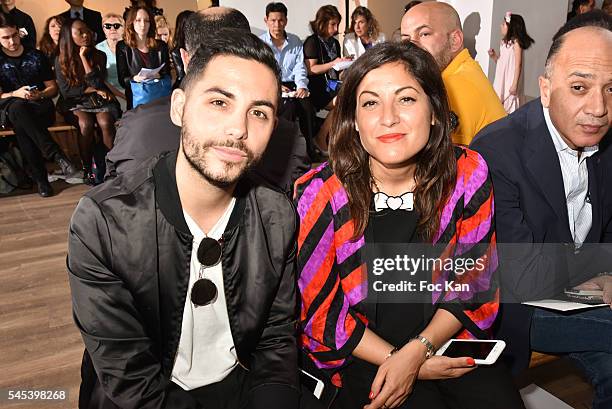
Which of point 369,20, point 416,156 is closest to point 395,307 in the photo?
point 416,156

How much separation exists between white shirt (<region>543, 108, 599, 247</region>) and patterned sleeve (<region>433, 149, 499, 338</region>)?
38cm

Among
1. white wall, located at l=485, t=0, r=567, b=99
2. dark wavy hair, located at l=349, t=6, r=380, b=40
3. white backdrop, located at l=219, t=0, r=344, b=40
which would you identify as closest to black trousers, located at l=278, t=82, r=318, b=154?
white backdrop, located at l=219, t=0, r=344, b=40

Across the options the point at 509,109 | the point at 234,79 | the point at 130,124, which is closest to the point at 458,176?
the point at 234,79

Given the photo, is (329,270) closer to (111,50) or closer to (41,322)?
(41,322)

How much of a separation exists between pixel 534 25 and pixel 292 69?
3026 millimetres

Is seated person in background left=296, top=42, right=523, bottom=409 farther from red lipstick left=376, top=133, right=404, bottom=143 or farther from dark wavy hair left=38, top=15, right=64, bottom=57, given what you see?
dark wavy hair left=38, top=15, right=64, bottom=57

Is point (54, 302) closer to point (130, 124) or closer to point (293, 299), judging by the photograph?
point (130, 124)

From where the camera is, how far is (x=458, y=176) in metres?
1.72

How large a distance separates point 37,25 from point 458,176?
266 inches

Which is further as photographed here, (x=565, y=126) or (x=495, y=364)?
(x=565, y=126)

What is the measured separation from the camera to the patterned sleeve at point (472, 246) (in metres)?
1.70

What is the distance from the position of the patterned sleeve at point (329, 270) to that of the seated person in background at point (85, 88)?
15.9ft

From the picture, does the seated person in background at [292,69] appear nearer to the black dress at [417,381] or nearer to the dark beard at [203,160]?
the black dress at [417,381]

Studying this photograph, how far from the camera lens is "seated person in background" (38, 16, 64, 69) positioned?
249 inches
